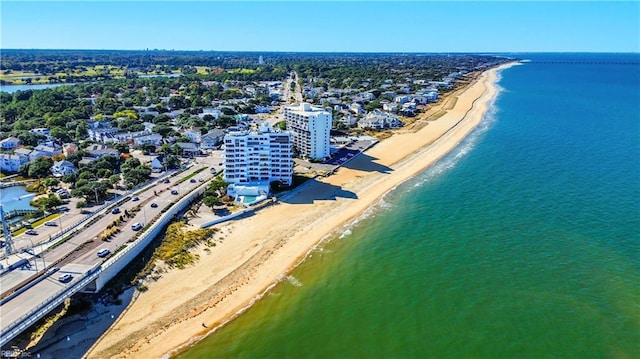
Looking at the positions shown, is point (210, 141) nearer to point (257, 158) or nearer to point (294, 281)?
point (257, 158)

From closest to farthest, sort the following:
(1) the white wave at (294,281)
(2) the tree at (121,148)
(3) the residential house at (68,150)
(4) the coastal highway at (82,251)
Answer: (4) the coastal highway at (82,251) < (1) the white wave at (294,281) < (3) the residential house at (68,150) < (2) the tree at (121,148)

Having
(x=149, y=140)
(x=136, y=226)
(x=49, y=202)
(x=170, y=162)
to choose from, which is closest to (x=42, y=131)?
(x=149, y=140)

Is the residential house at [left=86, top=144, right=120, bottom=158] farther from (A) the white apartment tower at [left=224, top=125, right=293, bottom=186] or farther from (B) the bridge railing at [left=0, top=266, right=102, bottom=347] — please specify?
(B) the bridge railing at [left=0, top=266, right=102, bottom=347]

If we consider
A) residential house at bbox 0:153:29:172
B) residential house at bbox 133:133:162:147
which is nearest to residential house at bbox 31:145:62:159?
residential house at bbox 0:153:29:172

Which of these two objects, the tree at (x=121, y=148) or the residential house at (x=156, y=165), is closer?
the residential house at (x=156, y=165)

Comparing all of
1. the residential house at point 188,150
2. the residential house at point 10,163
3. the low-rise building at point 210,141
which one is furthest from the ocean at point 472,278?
the residential house at point 10,163

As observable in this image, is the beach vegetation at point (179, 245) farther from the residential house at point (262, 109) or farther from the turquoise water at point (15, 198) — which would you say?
the residential house at point (262, 109)
